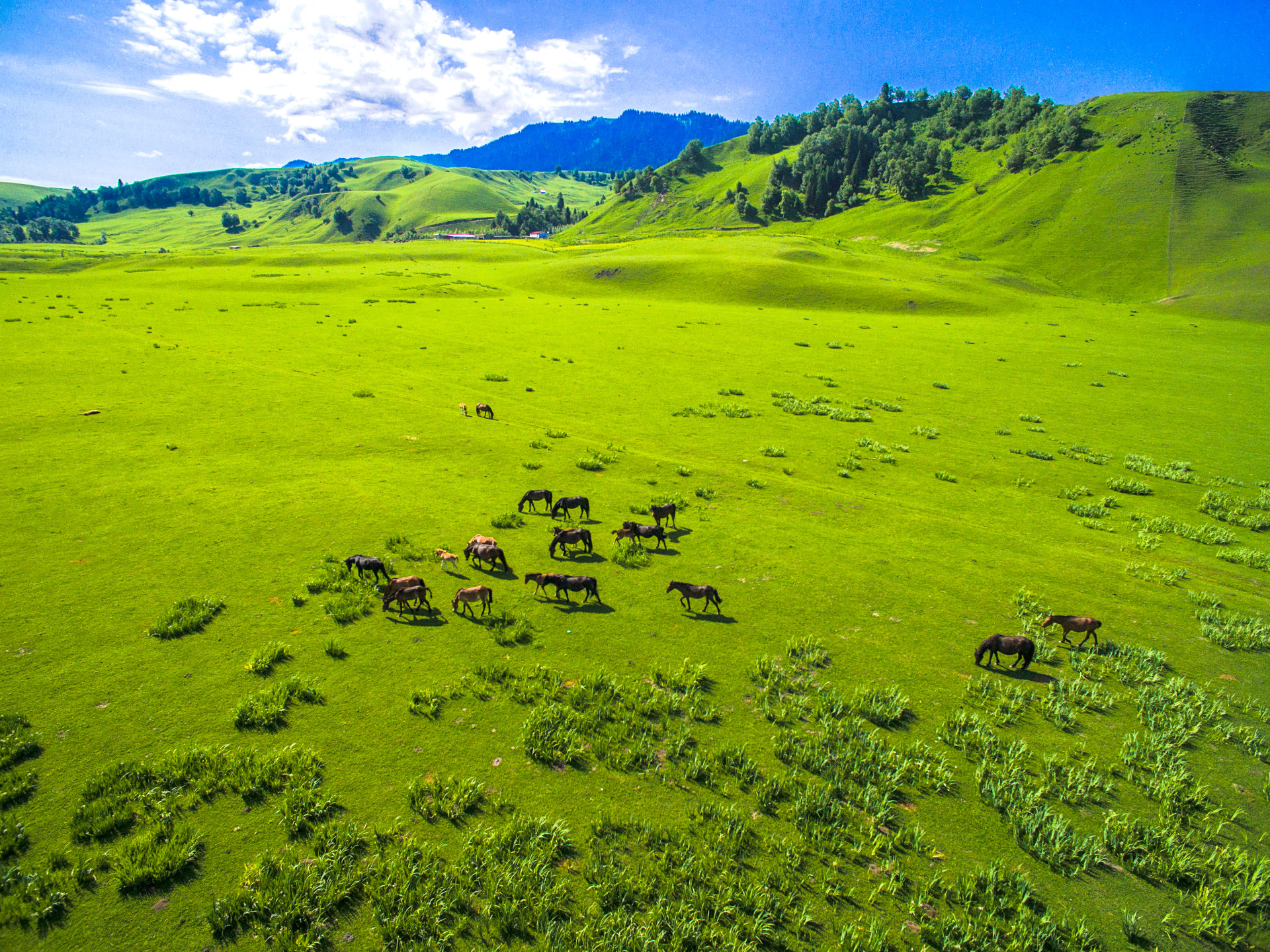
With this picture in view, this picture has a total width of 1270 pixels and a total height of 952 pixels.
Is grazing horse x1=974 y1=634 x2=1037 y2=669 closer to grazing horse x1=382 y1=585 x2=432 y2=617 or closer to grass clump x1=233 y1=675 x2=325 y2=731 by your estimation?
grazing horse x1=382 y1=585 x2=432 y2=617

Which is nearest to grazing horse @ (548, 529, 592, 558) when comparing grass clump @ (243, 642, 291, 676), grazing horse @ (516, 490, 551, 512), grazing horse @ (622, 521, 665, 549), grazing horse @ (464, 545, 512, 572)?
grazing horse @ (622, 521, 665, 549)

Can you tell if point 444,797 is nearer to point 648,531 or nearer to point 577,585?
point 577,585

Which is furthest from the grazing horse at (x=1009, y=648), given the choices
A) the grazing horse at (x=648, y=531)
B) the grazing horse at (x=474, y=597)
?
the grazing horse at (x=474, y=597)

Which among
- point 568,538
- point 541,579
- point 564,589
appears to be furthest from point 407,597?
point 568,538

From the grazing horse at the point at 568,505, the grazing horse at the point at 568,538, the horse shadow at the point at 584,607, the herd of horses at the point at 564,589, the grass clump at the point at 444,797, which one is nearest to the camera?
the grass clump at the point at 444,797

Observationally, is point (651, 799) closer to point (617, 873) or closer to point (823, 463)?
point (617, 873)

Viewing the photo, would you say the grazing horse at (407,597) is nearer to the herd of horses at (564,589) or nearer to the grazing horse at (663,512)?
the herd of horses at (564,589)
